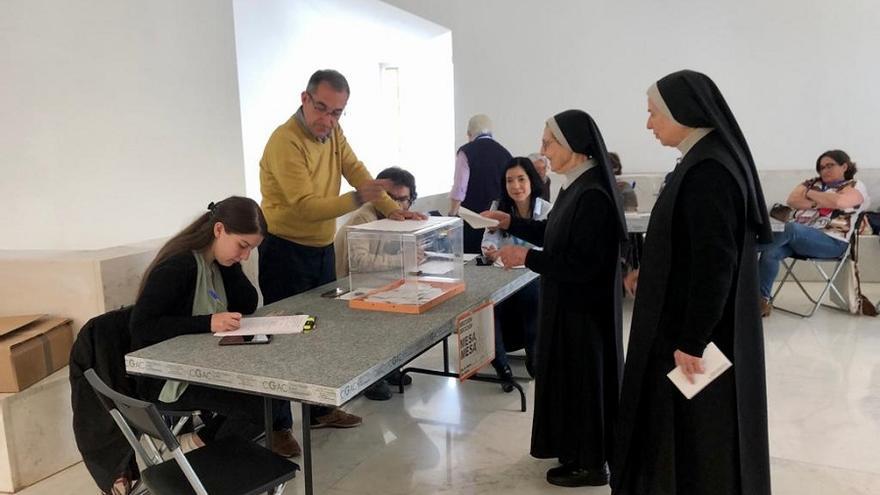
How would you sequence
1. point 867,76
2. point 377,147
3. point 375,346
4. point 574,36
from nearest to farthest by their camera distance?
point 375,346 → point 867,76 → point 574,36 → point 377,147

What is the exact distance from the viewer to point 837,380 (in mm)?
3732

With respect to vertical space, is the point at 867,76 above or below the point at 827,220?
above

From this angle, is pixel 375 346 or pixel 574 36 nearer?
pixel 375 346

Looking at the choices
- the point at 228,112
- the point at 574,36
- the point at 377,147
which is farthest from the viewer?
the point at 377,147

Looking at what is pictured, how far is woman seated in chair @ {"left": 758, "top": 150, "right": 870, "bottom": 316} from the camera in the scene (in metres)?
4.97

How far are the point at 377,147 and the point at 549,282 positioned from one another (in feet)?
17.8

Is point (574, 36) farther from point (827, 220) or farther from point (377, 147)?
point (827, 220)

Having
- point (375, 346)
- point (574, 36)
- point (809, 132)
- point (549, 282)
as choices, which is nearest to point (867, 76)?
point (809, 132)

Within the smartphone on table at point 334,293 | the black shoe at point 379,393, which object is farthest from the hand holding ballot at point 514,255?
the black shoe at point 379,393

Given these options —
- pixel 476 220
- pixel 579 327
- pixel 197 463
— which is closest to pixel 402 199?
pixel 476 220

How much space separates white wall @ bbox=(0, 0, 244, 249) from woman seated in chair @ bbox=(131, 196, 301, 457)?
1.86 metres

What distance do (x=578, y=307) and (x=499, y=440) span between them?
0.94 meters

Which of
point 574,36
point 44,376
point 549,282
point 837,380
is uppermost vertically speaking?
point 574,36

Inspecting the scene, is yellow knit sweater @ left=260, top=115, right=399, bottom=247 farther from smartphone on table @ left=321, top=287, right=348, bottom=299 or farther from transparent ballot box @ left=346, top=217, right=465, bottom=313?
smartphone on table @ left=321, top=287, right=348, bottom=299
